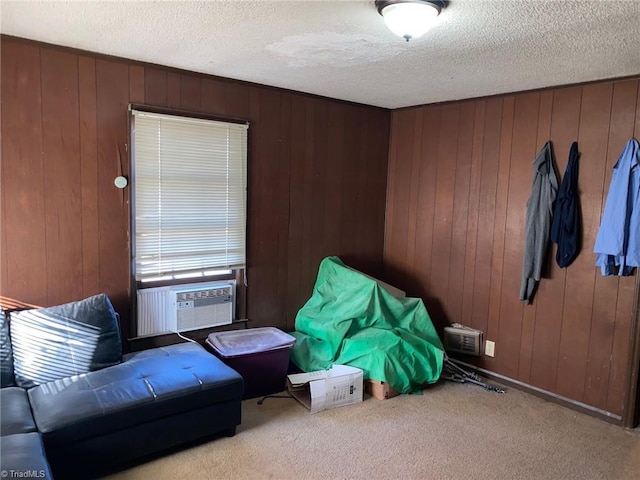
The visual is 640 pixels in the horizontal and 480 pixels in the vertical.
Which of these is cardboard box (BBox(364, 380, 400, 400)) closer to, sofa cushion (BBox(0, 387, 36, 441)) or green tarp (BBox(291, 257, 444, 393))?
green tarp (BBox(291, 257, 444, 393))

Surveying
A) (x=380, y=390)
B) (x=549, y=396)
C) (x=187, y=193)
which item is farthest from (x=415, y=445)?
(x=187, y=193)

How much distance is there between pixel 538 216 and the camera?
3.49 metres

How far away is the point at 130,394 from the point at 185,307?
102 centimetres

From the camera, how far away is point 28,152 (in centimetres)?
284

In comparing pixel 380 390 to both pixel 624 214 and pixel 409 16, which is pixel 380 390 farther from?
pixel 409 16

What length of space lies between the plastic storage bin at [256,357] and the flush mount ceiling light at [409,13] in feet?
7.29

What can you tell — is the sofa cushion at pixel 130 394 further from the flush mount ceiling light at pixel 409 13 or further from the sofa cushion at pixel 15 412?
the flush mount ceiling light at pixel 409 13

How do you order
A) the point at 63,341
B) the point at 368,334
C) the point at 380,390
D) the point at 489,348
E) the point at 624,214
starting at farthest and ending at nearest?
the point at 489,348
the point at 368,334
the point at 380,390
the point at 624,214
the point at 63,341

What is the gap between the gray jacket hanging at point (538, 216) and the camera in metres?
3.43

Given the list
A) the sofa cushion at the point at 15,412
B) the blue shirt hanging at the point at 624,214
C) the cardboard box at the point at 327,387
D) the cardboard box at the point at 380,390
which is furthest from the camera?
the cardboard box at the point at 380,390

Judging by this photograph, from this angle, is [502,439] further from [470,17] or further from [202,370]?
[470,17]

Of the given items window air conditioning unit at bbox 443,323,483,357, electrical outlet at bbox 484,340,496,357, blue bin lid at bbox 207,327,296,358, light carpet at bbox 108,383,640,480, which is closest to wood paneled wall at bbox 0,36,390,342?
blue bin lid at bbox 207,327,296,358

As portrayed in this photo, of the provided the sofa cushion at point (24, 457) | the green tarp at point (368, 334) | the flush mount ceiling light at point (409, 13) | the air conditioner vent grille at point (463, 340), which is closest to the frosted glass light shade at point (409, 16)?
the flush mount ceiling light at point (409, 13)

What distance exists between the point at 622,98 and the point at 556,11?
1.40 m
